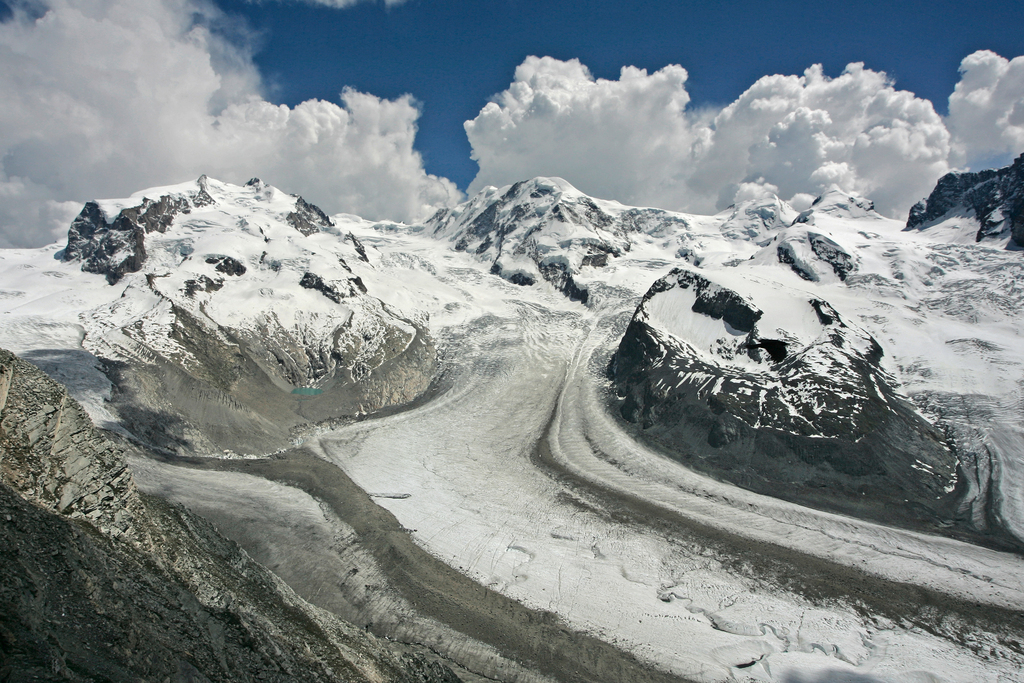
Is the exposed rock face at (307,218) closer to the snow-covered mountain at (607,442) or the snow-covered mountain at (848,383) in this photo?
the snow-covered mountain at (607,442)

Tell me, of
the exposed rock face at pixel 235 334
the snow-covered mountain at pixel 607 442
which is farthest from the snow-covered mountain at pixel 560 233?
the exposed rock face at pixel 235 334

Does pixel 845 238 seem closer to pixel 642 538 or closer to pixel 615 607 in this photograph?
pixel 642 538

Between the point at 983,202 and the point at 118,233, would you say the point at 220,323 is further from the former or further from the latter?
the point at 983,202

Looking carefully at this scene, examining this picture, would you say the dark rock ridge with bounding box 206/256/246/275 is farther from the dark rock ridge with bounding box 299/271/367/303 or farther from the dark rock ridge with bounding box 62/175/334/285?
the dark rock ridge with bounding box 299/271/367/303

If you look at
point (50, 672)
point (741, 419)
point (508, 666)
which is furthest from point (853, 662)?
point (50, 672)

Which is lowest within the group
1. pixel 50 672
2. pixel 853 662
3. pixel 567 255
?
pixel 853 662

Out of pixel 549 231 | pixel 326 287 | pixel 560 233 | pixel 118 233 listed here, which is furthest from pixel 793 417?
pixel 118 233

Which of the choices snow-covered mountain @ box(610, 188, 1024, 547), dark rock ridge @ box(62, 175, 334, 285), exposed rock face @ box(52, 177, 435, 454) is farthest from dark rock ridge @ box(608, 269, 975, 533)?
dark rock ridge @ box(62, 175, 334, 285)
